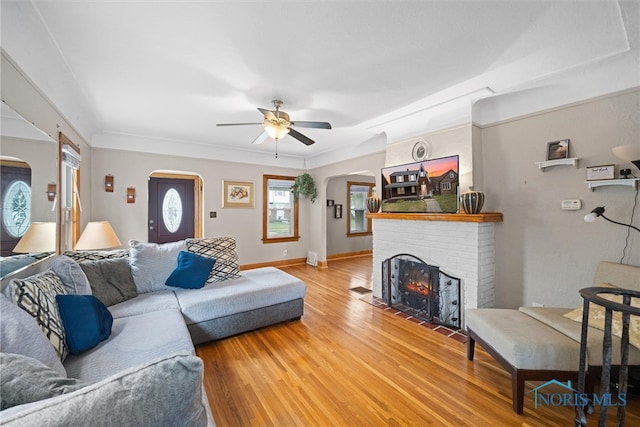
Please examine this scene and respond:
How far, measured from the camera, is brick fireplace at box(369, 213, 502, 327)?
274 cm

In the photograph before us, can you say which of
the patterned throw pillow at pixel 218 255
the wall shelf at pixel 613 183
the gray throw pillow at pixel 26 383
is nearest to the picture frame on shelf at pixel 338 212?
the patterned throw pillow at pixel 218 255

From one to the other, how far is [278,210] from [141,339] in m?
4.40

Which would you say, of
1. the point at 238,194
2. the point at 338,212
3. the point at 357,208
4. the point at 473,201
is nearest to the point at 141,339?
the point at 473,201

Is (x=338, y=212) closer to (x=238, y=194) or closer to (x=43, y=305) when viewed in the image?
(x=238, y=194)

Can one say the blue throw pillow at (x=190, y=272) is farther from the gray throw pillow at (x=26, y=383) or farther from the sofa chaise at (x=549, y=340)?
the sofa chaise at (x=549, y=340)

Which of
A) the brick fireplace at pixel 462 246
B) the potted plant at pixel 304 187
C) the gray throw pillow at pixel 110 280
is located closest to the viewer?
the gray throw pillow at pixel 110 280

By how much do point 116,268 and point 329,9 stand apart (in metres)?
2.87

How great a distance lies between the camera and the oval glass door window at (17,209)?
4.82 feet

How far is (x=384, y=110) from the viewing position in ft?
10.5

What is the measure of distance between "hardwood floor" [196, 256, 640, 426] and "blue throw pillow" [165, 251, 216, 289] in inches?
25.0

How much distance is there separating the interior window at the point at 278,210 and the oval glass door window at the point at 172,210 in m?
1.77

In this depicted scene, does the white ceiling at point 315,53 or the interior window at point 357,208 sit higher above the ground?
the white ceiling at point 315,53

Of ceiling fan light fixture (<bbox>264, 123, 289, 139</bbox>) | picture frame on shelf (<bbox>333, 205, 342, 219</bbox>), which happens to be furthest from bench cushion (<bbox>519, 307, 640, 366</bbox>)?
picture frame on shelf (<bbox>333, 205, 342, 219</bbox>)

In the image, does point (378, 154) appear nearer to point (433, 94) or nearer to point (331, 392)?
point (433, 94)
